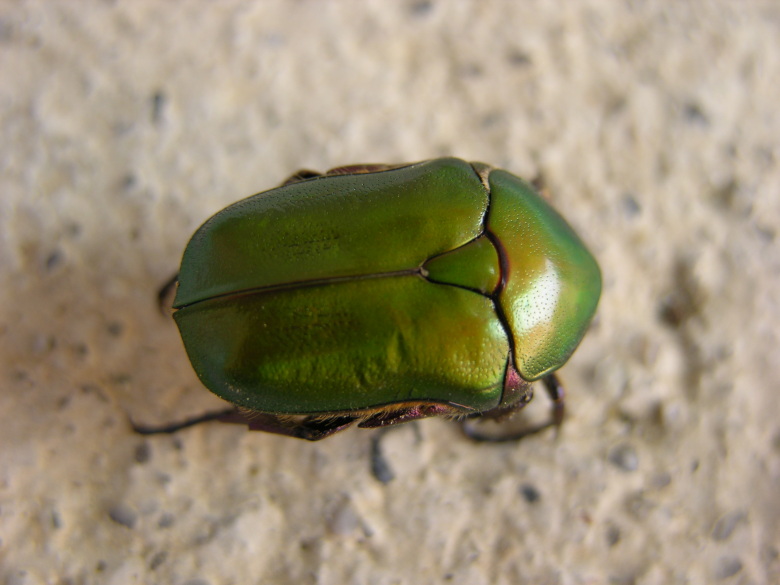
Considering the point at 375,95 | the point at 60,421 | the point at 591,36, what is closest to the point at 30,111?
the point at 60,421

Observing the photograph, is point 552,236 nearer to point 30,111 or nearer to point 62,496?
point 62,496

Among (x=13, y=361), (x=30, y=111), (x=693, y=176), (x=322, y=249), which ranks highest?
(x=30, y=111)

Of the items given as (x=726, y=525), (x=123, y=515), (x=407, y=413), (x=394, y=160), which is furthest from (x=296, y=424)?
(x=726, y=525)

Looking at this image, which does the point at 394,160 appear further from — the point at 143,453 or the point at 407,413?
the point at 143,453

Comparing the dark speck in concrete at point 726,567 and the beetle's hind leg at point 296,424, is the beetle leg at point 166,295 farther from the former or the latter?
the dark speck in concrete at point 726,567

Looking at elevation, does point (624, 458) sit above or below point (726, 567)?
above

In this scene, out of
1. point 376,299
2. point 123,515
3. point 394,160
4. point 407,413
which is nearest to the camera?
point 376,299
